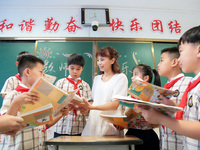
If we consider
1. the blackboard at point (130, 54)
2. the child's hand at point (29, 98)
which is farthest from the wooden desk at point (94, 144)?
the blackboard at point (130, 54)

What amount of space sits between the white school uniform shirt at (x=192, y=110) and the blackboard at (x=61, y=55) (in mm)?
1989

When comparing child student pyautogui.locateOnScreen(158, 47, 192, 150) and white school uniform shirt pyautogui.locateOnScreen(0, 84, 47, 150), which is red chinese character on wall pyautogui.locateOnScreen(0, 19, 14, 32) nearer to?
white school uniform shirt pyautogui.locateOnScreen(0, 84, 47, 150)

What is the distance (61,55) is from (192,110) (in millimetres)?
2450

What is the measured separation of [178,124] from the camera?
746 mm

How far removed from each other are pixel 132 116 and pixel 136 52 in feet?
6.11

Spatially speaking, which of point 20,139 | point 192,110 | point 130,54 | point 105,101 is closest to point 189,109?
point 192,110

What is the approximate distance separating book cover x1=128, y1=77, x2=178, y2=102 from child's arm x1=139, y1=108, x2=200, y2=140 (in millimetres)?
84

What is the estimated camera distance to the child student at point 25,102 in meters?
0.86

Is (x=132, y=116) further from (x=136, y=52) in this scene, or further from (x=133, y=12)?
(x=133, y=12)

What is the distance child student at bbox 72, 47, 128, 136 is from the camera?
136 centimetres

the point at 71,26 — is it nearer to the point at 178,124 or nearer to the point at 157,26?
the point at 157,26

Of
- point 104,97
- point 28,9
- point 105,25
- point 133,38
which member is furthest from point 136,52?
point 28,9

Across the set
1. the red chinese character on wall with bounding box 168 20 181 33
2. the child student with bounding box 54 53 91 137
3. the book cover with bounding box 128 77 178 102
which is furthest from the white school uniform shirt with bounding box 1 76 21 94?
the red chinese character on wall with bounding box 168 20 181 33

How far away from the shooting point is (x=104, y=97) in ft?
4.89
